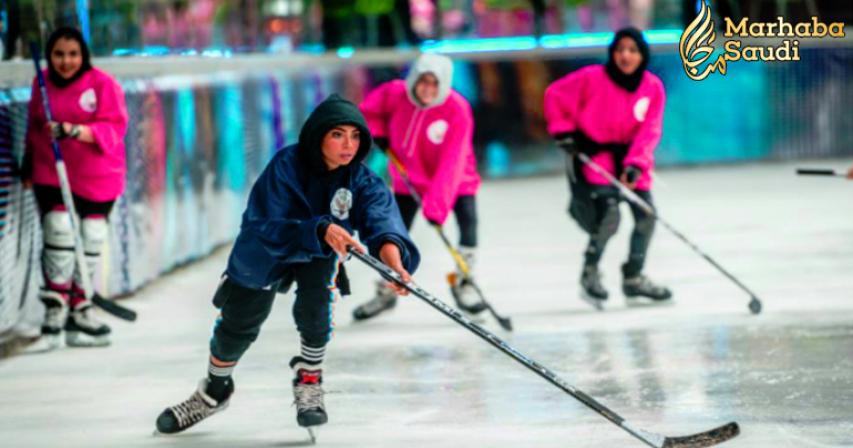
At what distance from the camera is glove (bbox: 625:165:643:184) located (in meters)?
8.47

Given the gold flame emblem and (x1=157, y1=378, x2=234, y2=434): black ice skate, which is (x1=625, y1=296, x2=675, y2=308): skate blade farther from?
(x1=157, y1=378, x2=234, y2=434): black ice skate

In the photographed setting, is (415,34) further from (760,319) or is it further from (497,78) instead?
(760,319)

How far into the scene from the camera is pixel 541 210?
13.8 meters

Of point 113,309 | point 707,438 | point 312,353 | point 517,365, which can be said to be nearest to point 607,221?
point 517,365

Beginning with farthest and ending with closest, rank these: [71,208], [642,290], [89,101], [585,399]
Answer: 1. [642,290]
2. [89,101]
3. [71,208]
4. [585,399]

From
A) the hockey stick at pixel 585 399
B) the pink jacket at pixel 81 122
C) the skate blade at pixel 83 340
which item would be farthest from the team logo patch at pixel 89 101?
the hockey stick at pixel 585 399

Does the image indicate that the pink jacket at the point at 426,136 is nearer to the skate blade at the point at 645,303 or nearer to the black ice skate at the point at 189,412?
the skate blade at the point at 645,303

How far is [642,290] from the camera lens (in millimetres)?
8609

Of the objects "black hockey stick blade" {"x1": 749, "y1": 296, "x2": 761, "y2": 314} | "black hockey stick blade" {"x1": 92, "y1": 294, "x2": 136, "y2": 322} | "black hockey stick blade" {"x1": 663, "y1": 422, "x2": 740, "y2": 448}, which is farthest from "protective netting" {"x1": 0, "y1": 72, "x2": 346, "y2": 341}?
"black hockey stick blade" {"x1": 663, "y1": 422, "x2": 740, "y2": 448}

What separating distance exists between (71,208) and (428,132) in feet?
5.74

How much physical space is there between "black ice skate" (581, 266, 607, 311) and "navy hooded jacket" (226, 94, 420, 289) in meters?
3.38

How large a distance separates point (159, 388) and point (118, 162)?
1.43 m

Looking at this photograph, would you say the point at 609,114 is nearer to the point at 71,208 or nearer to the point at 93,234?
the point at 93,234

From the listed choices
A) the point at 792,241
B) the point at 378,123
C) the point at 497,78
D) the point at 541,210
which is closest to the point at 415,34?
the point at 497,78
